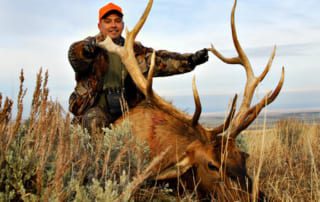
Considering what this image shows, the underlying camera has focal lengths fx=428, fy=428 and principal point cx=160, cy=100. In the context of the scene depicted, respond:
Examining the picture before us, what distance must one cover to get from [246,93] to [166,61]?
1.83 meters

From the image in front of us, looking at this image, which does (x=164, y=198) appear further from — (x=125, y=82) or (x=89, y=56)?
(x=125, y=82)

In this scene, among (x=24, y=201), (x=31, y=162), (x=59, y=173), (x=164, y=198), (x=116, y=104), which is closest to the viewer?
(x=59, y=173)

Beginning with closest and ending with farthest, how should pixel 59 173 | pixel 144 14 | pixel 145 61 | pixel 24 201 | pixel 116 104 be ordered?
pixel 59 173 → pixel 24 201 → pixel 144 14 → pixel 116 104 → pixel 145 61

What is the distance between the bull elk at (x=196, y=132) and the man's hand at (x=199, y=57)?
585 millimetres

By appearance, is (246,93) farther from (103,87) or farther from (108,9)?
(108,9)

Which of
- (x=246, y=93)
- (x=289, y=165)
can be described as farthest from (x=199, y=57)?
(x=289, y=165)

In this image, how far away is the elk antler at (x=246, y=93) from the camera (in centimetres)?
426

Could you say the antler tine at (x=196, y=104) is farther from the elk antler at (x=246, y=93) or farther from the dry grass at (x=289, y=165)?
the dry grass at (x=289, y=165)

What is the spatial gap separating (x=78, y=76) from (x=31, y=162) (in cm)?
296

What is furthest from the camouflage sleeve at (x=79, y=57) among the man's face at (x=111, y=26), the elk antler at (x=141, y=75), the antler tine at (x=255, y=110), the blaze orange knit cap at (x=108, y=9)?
the antler tine at (x=255, y=110)

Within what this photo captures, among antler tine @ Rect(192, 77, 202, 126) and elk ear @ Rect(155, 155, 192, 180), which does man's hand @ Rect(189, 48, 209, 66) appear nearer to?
antler tine @ Rect(192, 77, 202, 126)

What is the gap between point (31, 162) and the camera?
9.17ft

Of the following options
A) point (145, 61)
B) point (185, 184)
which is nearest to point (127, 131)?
point (185, 184)

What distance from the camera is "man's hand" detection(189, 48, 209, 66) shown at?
5.62m
